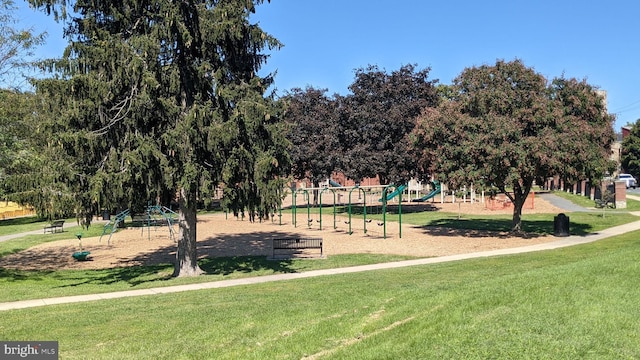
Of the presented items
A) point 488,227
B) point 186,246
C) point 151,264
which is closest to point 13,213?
point 151,264

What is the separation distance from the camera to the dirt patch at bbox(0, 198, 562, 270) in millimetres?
18969

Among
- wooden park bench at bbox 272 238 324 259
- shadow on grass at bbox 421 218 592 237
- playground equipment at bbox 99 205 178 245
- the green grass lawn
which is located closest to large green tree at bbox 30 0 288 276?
the green grass lawn

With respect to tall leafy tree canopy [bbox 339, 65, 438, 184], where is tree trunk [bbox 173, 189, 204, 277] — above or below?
below

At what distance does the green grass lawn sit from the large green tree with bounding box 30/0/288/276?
3363 mm

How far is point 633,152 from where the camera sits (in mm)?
68938

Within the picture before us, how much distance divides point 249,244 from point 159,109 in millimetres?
10905

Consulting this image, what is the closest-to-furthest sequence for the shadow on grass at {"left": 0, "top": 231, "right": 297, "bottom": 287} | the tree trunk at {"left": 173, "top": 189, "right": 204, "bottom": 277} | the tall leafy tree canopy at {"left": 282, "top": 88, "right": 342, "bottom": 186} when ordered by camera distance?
the tree trunk at {"left": 173, "top": 189, "right": 204, "bottom": 277} → the shadow on grass at {"left": 0, "top": 231, "right": 297, "bottom": 287} → the tall leafy tree canopy at {"left": 282, "top": 88, "right": 342, "bottom": 186}

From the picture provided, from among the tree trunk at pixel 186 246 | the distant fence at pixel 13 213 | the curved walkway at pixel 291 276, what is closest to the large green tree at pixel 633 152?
the curved walkway at pixel 291 276

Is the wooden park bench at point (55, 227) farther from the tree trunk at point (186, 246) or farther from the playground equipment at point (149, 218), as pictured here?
the tree trunk at point (186, 246)

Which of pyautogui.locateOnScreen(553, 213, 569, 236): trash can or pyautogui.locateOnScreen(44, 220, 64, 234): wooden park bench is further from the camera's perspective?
pyautogui.locateOnScreen(44, 220, 64, 234): wooden park bench

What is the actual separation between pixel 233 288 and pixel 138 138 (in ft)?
13.6

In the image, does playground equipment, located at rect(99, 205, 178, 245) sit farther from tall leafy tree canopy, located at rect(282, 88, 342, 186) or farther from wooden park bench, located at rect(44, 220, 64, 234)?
tall leafy tree canopy, located at rect(282, 88, 342, 186)

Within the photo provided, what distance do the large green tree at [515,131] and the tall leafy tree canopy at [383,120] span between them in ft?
36.1

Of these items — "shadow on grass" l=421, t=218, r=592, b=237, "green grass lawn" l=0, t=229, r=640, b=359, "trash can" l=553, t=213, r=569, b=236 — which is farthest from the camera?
"shadow on grass" l=421, t=218, r=592, b=237
